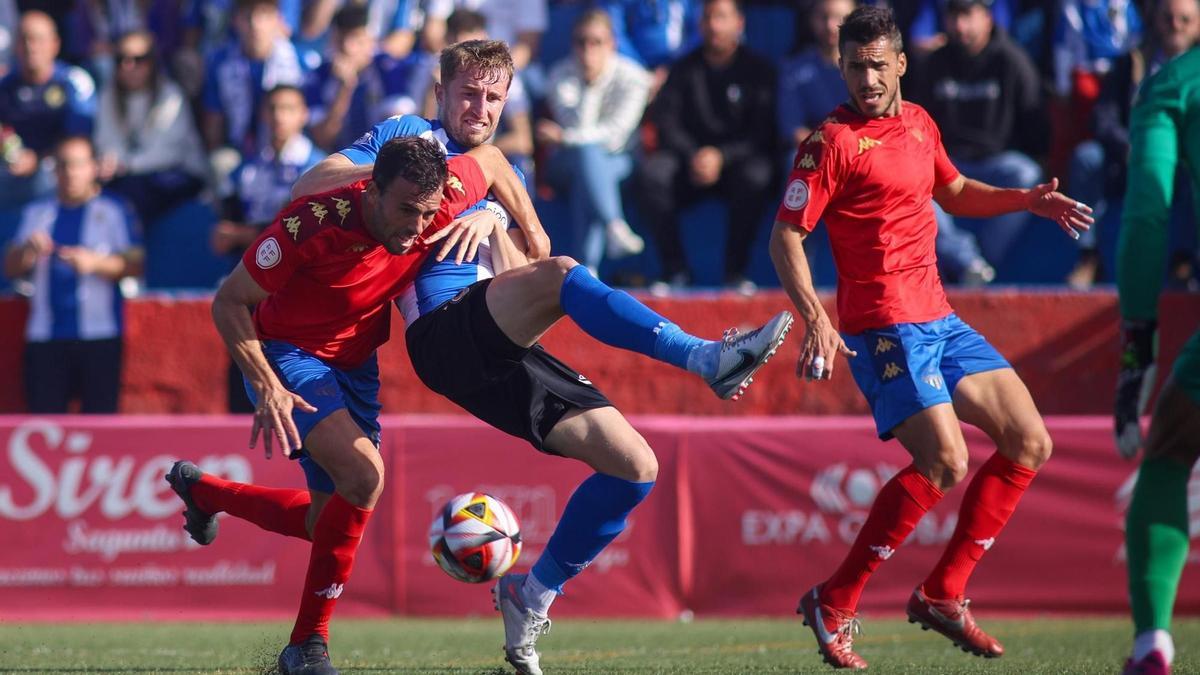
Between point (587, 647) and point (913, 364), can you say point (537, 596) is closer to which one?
point (913, 364)

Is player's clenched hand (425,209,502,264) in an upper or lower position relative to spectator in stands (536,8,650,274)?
upper

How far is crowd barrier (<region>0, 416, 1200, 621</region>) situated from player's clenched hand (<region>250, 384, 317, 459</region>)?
15.1 ft

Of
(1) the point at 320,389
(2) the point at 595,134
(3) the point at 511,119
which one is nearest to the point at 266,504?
(1) the point at 320,389

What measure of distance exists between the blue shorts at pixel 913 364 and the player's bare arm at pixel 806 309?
32 centimetres

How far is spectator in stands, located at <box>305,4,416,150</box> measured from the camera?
11.7 metres

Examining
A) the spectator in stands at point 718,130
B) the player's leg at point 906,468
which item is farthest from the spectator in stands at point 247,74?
the player's leg at point 906,468

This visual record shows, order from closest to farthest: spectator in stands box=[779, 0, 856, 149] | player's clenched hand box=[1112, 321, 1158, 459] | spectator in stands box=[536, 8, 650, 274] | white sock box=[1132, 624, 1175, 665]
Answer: white sock box=[1132, 624, 1175, 665] < player's clenched hand box=[1112, 321, 1158, 459] < spectator in stands box=[779, 0, 856, 149] < spectator in stands box=[536, 8, 650, 274]

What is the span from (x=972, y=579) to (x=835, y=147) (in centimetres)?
451

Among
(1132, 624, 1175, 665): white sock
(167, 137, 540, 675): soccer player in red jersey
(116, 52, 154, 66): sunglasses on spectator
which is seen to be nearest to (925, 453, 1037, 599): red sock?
(1132, 624, 1175, 665): white sock

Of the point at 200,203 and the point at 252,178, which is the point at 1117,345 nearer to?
the point at 252,178

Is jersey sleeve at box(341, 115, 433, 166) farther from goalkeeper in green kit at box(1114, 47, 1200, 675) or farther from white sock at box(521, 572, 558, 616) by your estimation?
goalkeeper in green kit at box(1114, 47, 1200, 675)

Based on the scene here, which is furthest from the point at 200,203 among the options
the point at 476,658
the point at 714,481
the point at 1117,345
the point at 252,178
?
the point at 1117,345

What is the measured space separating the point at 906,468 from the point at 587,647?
7.46ft

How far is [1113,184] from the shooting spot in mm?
11250
